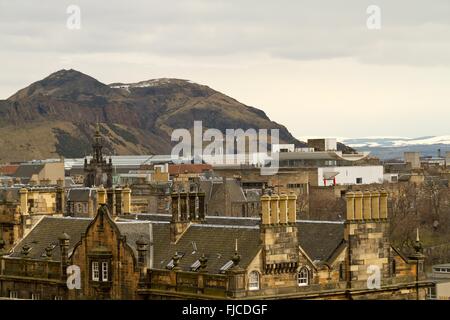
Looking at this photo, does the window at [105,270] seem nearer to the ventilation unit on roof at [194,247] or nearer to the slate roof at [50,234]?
the ventilation unit on roof at [194,247]

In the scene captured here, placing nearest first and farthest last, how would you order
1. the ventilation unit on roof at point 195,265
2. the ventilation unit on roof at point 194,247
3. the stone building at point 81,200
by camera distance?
1. the ventilation unit on roof at point 195,265
2. the ventilation unit on roof at point 194,247
3. the stone building at point 81,200

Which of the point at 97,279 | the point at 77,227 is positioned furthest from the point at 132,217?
the point at 97,279

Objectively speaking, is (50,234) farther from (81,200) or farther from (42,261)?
(81,200)

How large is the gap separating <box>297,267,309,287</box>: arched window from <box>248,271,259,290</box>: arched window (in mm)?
2964

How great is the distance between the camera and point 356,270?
75688 millimetres

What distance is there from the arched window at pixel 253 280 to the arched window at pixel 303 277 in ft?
9.73

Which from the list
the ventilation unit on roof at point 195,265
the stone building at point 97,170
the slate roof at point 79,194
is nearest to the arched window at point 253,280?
the ventilation unit on roof at point 195,265

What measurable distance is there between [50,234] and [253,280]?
878 inches

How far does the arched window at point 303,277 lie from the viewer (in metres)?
73.2

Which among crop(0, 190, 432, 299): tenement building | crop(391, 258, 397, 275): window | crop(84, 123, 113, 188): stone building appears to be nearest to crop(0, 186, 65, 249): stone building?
crop(0, 190, 432, 299): tenement building

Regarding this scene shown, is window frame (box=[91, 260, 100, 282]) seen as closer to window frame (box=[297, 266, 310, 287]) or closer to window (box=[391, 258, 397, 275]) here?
window frame (box=[297, 266, 310, 287])
